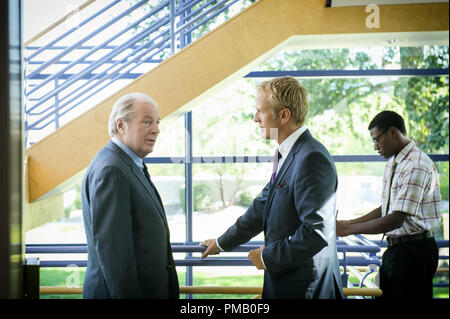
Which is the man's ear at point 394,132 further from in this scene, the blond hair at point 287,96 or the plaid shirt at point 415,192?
the blond hair at point 287,96

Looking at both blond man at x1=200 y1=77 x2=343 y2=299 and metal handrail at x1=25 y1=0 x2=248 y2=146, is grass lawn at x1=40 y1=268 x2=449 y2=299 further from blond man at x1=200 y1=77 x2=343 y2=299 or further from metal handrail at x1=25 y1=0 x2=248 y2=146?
metal handrail at x1=25 y1=0 x2=248 y2=146

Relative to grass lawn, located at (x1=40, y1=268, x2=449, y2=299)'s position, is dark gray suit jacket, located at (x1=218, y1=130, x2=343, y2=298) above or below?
above

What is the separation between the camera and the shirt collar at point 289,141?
1169mm

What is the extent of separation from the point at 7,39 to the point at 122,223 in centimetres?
52

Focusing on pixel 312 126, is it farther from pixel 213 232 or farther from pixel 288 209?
pixel 288 209

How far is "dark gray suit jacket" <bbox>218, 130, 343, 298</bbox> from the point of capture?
1051 millimetres

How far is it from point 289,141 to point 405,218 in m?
0.63

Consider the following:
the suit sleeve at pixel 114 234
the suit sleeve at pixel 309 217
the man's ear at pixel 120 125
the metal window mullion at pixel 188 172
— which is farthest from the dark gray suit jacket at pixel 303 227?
the metal window mullion at pixel 188 172

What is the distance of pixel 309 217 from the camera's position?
1.04 metres

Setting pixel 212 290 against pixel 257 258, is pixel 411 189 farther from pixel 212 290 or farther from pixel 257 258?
pixel 212 290

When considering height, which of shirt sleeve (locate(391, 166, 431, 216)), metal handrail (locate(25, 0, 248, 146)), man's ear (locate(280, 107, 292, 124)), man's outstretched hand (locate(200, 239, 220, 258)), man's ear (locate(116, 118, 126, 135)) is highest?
metal handrail (locate(25, 0, 248, 146))

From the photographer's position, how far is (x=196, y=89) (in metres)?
2.33

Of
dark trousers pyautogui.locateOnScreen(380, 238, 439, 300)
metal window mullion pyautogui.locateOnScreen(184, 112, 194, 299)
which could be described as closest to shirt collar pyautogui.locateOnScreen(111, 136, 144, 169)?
dark trousers pyautogui.locateOnScreen(380, 238, 439, 300)

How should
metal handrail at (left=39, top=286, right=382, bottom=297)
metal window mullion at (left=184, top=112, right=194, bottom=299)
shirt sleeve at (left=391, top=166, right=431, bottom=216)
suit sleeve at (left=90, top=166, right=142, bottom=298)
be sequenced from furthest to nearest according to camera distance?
metal window mullion at (left=184, top=112, right=194, bottom=299) < shirt sleeve at (left=391, top=166, right=431, bottom=216) < metal handrail at (left=39, top=286, right=382, bottom=297) < suit sleeve at (left=90, top=166, right=142, bottom=298)
